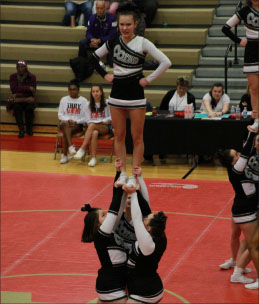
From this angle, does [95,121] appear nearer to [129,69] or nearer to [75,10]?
[75,10]

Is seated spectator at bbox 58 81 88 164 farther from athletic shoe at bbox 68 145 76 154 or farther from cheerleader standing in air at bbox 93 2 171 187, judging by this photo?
cheerleader standing in air at bbox 93 2 171 187

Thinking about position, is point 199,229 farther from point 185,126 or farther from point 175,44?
point 175,44

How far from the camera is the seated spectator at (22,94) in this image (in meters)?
14.8

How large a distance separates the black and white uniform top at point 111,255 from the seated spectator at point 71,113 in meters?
6.57

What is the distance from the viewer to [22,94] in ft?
50.0

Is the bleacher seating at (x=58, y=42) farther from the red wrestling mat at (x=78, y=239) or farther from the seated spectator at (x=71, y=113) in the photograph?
the red wrestling mat at (x=78, y=239)

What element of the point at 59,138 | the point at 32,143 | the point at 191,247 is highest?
the point at 191,247

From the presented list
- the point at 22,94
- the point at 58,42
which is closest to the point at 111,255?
the point at 22,94

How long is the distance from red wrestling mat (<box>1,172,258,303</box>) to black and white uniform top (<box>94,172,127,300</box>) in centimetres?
199

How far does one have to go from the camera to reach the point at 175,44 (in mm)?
15477

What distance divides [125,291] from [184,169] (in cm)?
684

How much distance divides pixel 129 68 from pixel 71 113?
7.44 metres

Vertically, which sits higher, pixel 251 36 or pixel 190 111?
pixel 251 36

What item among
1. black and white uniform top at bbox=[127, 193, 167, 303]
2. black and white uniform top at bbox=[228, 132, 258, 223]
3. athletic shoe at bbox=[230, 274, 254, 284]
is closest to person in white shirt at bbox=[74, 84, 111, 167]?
athletic shoe at bbox=[230, 274, 254, 284]
